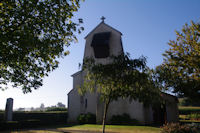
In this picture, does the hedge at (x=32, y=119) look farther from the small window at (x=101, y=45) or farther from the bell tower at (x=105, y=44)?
the small window at (x=101, y=45)

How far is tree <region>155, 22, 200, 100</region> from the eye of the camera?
69.7 feet

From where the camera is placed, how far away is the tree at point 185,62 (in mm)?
21234

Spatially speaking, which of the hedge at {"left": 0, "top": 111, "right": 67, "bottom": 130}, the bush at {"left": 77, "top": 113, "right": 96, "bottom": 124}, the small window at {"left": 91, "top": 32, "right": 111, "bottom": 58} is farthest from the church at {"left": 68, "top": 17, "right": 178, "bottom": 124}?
the hedge at {"left": 0, "top": 111, "right": 67, "bottom": 130}

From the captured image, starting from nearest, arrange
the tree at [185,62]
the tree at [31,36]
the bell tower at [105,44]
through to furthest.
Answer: the tree at [31,36] → the tree at [185,62] → the bell tower at [105,44]

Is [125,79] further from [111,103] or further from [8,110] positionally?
[8,110]

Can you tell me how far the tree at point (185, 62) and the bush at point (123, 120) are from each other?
7011mm

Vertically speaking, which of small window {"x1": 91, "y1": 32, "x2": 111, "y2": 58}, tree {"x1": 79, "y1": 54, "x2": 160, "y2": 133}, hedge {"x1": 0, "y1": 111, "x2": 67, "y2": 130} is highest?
small window {"x1": 91, "y1": 32, "x2": 111, "y2": 58}

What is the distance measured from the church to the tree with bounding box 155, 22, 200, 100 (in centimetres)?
280

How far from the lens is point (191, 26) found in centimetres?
2302

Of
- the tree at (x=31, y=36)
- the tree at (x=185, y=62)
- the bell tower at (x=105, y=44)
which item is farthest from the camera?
the bell tower at (x=105, y=44)

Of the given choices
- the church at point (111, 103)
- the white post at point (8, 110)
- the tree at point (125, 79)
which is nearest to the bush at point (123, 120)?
the church at point (111, 103)

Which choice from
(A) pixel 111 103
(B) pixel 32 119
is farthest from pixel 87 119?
(B) pixel 32 119

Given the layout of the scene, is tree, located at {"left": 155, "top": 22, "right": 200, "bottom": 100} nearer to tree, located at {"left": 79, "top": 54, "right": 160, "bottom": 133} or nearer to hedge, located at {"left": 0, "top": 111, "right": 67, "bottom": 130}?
tree, located at {"left": 79, "top": 54, "right": 160, "bottom": 133}

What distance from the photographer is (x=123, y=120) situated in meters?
24.1
